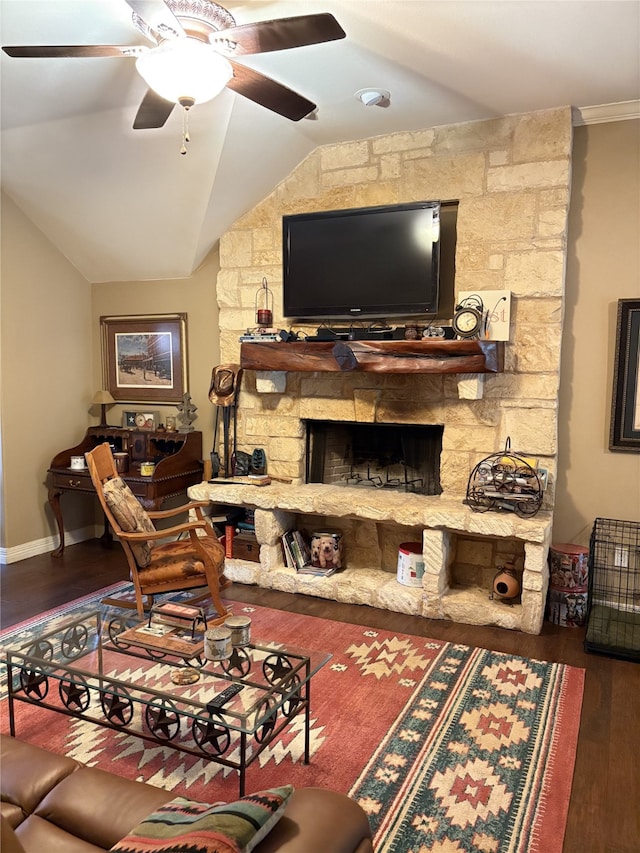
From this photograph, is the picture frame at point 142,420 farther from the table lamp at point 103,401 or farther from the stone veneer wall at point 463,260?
the stone veneer wall at point 463,260

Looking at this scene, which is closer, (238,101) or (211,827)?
(211,827)

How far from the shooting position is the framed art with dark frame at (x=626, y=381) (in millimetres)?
3629

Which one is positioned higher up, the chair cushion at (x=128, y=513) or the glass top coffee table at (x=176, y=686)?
the chair cushion at (x=128, y=513)

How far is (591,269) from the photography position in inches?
147

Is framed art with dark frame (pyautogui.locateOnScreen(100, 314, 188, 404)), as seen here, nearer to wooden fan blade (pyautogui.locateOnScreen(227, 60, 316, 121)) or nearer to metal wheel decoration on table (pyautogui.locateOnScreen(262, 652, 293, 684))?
wooden fan blade (pyautogui.locateOnScreen(227, 60, 316, 121))

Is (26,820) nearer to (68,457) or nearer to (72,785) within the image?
(72,785)

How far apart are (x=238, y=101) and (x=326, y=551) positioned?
2777 mm

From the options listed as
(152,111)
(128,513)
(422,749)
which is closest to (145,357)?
(128,513)

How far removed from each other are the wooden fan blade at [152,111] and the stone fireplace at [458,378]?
1.53 meters

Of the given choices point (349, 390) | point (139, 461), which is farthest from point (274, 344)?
point (139, 461)

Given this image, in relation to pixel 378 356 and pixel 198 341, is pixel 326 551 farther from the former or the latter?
pixel 198 341

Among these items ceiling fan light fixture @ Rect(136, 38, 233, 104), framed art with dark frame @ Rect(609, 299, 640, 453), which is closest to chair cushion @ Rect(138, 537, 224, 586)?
ceiling fan light fixture @ Rect(136, 38, 233, 104)

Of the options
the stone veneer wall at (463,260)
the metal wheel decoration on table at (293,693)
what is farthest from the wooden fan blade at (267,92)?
the metal wheel decoration on table at (293,693)

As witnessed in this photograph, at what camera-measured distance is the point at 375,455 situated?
4508mm
